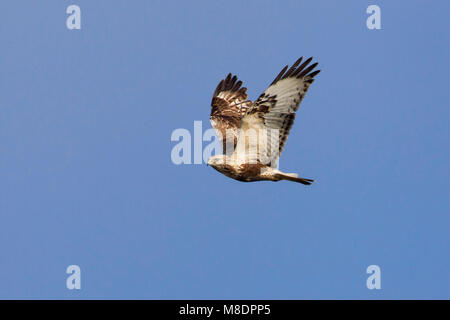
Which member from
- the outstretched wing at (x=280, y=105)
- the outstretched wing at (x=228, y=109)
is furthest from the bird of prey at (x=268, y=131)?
the outstretched wing at (x=228, y=109)

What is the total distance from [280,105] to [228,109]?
8.99 feet

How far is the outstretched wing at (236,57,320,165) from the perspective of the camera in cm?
1034

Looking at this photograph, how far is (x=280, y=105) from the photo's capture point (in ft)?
34.0

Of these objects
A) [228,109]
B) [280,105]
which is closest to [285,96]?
[280,105]

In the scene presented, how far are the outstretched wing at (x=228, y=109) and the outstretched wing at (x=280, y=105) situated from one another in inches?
38.4

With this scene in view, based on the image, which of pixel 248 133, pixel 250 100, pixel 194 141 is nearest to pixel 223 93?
pixel 250 100

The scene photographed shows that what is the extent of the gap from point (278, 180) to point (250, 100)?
3.20 meters

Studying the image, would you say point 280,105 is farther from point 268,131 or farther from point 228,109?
point 228,109

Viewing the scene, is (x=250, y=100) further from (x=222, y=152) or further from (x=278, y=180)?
(x=278, y=180)

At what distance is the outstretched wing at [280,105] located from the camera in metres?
10.3

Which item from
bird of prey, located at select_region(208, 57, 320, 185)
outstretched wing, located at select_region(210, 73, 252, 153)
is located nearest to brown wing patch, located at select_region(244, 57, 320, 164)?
bird of prey, located at select_region(208, 57, 320, 185)

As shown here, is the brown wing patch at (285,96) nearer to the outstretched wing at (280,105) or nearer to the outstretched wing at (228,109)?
the outstretched wing at (280,105)

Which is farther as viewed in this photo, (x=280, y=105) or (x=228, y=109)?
(x=228, y=109)

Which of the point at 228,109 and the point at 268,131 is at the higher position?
the point at 228,109
